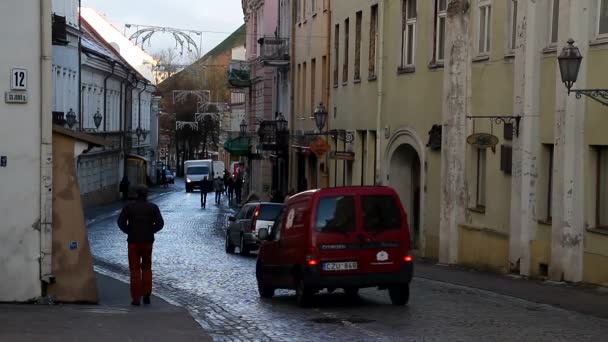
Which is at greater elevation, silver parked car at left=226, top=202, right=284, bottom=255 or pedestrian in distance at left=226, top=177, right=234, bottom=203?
silver parked car at left=226, top=202, right=284, bottom=255

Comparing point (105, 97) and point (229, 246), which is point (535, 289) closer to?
point (229, 246)

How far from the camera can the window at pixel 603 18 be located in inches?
761

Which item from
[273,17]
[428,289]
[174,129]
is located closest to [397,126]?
[428,289]

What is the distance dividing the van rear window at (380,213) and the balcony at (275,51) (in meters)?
37.1

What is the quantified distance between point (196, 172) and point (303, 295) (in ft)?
260

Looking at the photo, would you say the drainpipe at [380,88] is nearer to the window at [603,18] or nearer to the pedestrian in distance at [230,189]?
the window at [603,18]

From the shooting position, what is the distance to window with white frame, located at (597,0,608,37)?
1933cm

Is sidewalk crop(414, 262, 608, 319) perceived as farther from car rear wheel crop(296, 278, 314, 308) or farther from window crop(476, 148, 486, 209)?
car rear wheel crop(296, 278, 314, 308)

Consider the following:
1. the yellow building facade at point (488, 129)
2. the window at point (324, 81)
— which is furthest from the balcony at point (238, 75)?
the yellow building facade at point (488, 129)

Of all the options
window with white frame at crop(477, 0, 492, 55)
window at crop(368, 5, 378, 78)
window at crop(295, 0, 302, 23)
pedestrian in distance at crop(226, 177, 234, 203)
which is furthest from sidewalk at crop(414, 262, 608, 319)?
pedestrian in distance at crop(226, 177, 234, 203)

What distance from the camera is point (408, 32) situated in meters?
31.0

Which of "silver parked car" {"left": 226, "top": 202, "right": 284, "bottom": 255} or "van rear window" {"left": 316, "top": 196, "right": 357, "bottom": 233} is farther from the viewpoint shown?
"silver parked car" {"left": 226, "top": 202, "right": 284, "bottom": 255}

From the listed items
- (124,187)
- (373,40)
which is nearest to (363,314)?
(373,40)

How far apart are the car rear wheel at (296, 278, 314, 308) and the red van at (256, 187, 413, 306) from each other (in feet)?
0.05
